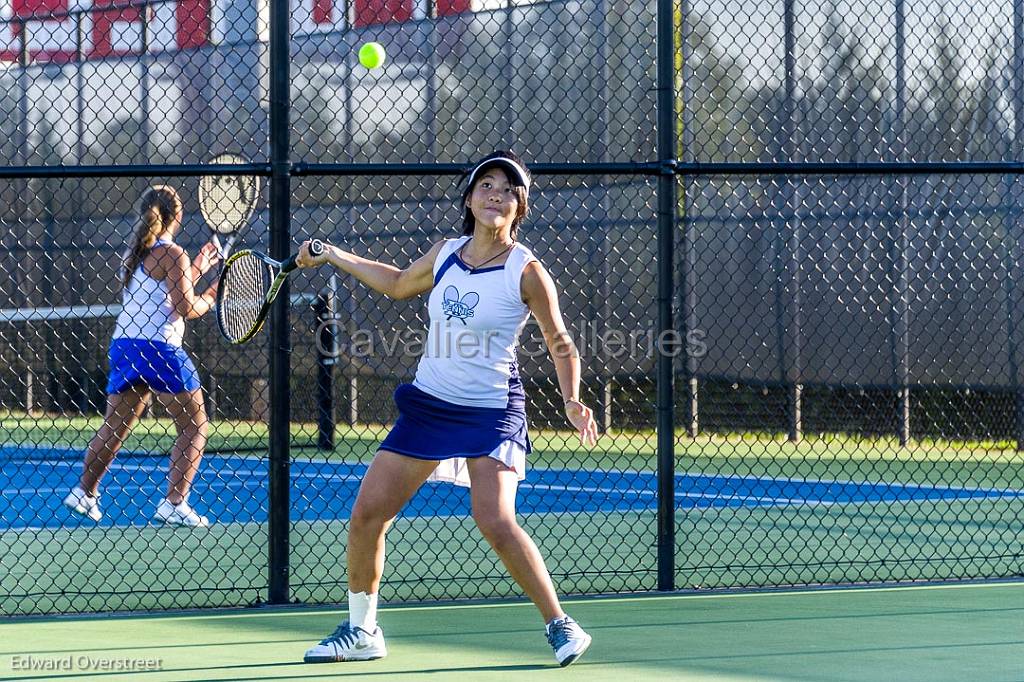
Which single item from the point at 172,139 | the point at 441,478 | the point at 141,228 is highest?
the point at 172,139

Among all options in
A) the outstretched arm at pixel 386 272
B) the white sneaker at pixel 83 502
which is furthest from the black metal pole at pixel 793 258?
the outstretched arm at pixel 386 272

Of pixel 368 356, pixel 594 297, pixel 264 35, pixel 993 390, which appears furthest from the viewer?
pixel 264 35

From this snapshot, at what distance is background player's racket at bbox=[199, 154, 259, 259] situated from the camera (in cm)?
718

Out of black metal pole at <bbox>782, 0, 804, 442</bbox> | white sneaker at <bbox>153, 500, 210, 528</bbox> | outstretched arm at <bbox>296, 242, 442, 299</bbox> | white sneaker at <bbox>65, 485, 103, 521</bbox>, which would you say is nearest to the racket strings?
outstretched arm at <bbox>296, 242, 442, 299</bbox>

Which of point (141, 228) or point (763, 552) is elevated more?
point (141, 228)

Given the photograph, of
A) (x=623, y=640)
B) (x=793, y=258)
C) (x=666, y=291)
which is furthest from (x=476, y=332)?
(x=793, y=258)

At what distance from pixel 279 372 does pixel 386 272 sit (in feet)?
3.30

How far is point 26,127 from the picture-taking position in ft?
51.8

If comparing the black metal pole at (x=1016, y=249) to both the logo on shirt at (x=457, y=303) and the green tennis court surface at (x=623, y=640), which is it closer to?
the green tennis court surface at (x=623, y=640)

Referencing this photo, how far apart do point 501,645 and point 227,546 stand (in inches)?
98.8

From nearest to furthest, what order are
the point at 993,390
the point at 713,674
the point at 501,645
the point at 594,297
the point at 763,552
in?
the point at 713,674
the point at 501,645
the point at 763,552
the point at 993,390
the point at 594,297

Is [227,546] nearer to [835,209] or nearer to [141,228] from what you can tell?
[141,228]

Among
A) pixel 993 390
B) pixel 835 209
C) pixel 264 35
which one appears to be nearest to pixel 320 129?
pixel 264 35

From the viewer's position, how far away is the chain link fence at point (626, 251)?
9.73m
